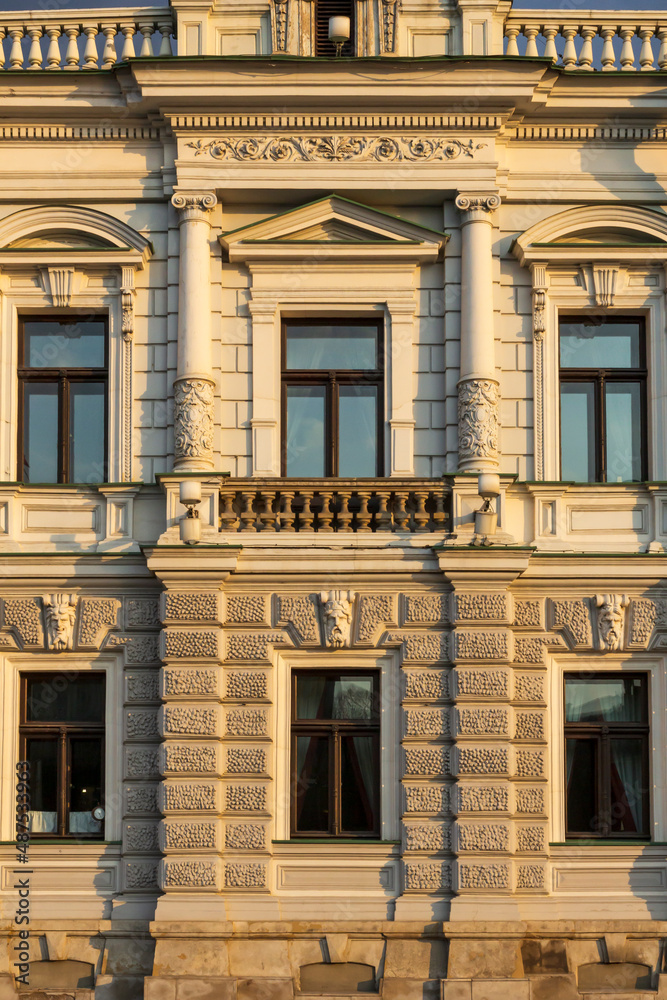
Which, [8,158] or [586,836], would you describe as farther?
[8,158]

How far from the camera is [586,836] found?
16938 millimetres

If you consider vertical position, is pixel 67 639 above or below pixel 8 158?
below

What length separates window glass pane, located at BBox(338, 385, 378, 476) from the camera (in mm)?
17688

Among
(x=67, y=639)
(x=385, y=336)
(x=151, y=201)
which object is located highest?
(x=151, y=201)

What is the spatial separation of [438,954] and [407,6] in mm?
11949

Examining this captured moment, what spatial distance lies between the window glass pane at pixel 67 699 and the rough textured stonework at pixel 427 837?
417cm

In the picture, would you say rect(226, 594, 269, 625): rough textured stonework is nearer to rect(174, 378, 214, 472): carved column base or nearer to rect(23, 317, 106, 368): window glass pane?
rect(174, 378, 214, 472): carved column base

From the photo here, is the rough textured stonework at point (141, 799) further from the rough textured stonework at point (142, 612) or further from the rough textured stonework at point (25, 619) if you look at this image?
the rough textured stonework at point (25, 619)

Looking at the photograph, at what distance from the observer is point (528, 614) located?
17078 mm

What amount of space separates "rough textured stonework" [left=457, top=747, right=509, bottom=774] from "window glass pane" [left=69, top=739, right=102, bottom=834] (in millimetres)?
4522

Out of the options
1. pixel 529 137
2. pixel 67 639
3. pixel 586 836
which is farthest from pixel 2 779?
pixel 529 137

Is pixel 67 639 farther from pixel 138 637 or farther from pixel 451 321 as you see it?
pixel 451 321

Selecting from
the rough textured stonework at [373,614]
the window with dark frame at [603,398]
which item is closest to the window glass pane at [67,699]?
the rough textured stonework at [373,614]

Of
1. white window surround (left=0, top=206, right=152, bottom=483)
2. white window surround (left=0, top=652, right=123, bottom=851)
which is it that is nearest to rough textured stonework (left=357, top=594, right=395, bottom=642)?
white window surround (left=0, top=652, right=123, bottom=851)
